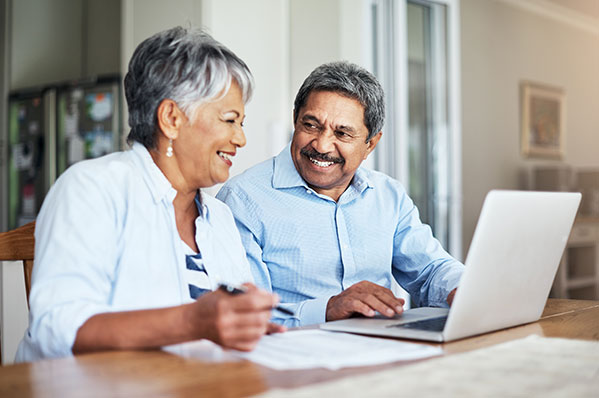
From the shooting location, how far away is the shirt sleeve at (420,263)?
1742mm

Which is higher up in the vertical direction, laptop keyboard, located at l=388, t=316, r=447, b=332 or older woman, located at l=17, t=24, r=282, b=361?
older woman, located at l=17, t=24, r=282, b=361

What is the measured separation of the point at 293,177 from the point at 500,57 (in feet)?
15.7

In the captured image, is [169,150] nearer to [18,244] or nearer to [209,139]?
[209,139]

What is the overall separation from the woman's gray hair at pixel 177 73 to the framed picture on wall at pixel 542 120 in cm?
542

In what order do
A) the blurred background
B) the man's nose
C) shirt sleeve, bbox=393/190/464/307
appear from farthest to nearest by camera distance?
the blurred background, the man's nose, shirt sleeve, bbox=393/190/464/307

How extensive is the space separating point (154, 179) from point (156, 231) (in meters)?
0.11

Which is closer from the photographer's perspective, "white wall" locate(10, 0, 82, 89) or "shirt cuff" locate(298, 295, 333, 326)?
"shirt cuff" locate(298, 295, 333, 326)

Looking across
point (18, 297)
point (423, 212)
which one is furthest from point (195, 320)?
point (423, 212)

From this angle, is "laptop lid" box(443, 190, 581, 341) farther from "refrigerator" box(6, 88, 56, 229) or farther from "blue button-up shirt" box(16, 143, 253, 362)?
"refrigerator" box(6, 88, 56, 229)

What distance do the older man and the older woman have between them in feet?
0.96

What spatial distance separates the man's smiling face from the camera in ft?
6.18

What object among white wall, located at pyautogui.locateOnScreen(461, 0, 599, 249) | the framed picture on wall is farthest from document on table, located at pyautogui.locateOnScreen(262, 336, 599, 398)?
the framed picture on wall

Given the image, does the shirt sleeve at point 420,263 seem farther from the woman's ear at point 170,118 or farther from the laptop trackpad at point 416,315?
the woman's ear at point 170,118

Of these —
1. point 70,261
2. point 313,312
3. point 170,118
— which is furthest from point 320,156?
point 70,261
